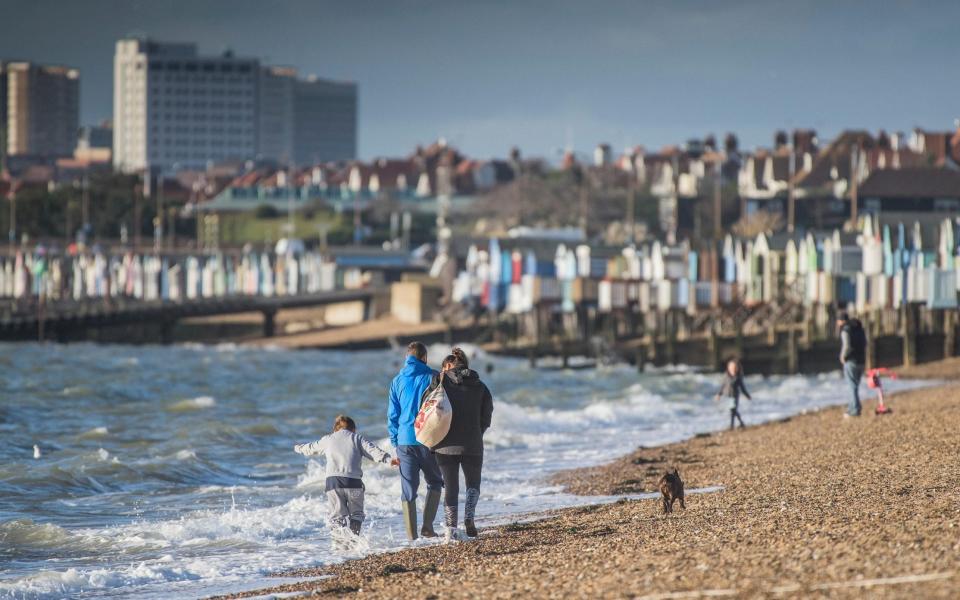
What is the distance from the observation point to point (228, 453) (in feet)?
87.8

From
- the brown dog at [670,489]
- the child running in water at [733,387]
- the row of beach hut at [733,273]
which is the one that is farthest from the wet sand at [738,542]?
the row of beach hut at [733,273]

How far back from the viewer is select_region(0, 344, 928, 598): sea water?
608 inches

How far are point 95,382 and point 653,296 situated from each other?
99.7ft

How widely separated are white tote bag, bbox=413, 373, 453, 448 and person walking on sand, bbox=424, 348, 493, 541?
65mm

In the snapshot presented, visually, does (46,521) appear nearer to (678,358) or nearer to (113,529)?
(113,529)

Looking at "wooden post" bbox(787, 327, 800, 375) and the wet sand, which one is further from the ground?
the wet sand

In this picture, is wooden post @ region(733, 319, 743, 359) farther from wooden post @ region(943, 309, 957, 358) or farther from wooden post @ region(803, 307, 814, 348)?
wooden post @ region(943, 309, 957, 358)

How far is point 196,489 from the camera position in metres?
21.9

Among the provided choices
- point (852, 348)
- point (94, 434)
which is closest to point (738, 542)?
point (852, 348)

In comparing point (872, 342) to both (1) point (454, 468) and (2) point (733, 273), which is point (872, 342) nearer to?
(2) point (733, 273)

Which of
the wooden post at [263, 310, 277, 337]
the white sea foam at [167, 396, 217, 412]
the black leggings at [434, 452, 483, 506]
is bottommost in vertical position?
the wooden post at [263, 310, 277, 337]

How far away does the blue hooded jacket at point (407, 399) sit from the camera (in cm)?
1468

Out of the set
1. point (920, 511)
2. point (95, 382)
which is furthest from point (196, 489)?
point (95, 382)

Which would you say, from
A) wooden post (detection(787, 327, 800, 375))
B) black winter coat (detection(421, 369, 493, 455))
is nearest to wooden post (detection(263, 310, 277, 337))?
wooden post (detection(787, 327, 800, 375))
